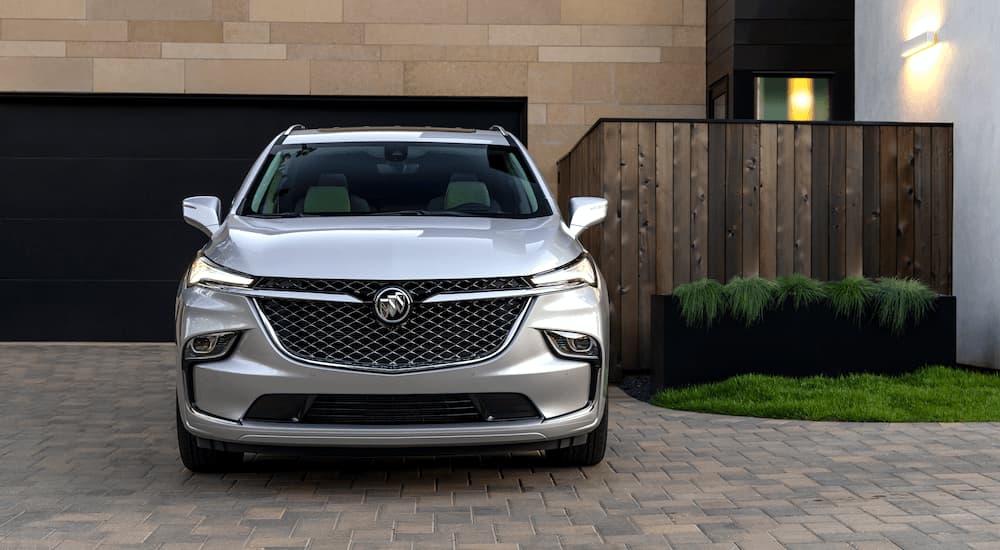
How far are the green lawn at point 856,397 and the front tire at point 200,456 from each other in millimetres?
3167

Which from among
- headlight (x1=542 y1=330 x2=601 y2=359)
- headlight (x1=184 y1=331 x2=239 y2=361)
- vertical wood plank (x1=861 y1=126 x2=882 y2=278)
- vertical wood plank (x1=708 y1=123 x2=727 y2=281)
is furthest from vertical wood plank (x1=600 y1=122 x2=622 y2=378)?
headlight (x1=184 y1=331 x2=239 y2=361)

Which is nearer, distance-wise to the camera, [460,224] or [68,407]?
[460,224]

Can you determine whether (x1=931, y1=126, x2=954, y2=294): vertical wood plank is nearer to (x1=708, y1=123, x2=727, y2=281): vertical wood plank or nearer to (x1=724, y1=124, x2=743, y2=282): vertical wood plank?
(x1=724, y1=124, x2=743, y2=282): vertical wood plank

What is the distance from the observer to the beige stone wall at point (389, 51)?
1336 centimetres

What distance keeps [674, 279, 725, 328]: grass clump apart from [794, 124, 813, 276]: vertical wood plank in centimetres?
142

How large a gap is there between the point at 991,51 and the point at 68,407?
710 cm

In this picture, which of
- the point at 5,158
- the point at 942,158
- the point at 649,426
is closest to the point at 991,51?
the point at 942,158

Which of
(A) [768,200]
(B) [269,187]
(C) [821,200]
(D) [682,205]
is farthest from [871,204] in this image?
(B) [269,187]

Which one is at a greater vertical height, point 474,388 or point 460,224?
point 460,224

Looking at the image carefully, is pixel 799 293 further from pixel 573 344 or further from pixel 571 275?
pixel 573 344

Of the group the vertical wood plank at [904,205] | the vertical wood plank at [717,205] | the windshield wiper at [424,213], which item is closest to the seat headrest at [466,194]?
the windshield wiper at [424,213]

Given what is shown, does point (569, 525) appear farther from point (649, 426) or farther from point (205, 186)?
point (205, 186)

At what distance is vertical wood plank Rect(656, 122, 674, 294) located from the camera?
9.20 meters

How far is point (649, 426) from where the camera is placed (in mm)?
7047
